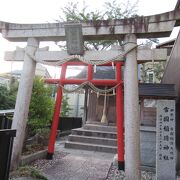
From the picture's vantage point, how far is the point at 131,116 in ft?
17.3

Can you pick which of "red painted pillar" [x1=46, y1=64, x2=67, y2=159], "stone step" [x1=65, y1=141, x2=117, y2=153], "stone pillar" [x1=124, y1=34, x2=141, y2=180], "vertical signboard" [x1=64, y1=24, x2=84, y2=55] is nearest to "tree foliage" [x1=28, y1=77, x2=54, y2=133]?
"red painted pillar" [x1=46, y1=64, x2=67, y2=159]

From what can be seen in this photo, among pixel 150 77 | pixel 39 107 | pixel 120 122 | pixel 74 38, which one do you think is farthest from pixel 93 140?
pixel 150 77

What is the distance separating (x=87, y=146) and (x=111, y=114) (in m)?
3.88

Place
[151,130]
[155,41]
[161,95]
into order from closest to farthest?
[161,95]
[151,130]
[155,41]

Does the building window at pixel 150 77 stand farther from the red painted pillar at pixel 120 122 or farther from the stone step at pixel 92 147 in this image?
the red painted pillar at pixel 120 122

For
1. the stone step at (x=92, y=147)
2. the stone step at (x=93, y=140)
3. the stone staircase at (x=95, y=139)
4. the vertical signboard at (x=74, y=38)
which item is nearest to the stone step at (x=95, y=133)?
the stone staircase at (x=95, y=139)

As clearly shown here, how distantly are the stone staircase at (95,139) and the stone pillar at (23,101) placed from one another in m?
4.68

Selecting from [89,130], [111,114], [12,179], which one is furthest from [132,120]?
[111,114]

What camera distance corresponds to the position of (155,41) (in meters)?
17.0

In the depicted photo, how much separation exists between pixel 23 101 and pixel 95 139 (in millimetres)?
5515

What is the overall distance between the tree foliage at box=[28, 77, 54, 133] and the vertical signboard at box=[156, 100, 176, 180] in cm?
410

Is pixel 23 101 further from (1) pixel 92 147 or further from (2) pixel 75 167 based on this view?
(1) pixel 92 147

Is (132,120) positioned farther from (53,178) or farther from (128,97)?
(53,178)

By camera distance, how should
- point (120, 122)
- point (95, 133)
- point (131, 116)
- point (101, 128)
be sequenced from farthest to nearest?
1. point (101, 128)
2. point (95, 133)
3. point (120, 122)
4. point (131, 116)
